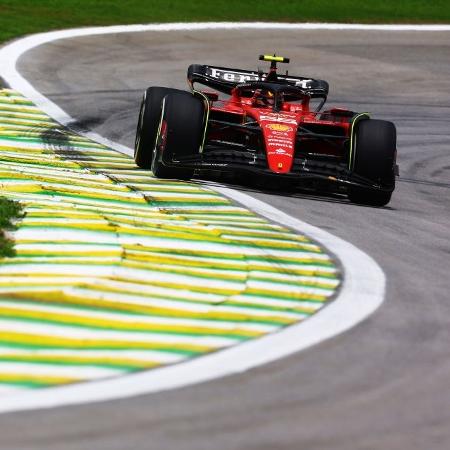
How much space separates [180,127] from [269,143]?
0.84m

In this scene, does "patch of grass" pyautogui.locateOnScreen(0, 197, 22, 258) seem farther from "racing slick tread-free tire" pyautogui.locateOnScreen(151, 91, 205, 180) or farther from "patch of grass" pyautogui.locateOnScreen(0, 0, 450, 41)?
"patch of grass" pyautogui.locateOnScreen(0, 0, 450, 41)

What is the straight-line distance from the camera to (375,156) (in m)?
12.4

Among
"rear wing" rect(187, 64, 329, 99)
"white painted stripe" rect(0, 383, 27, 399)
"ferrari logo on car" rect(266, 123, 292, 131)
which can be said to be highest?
"white painted stripe" rect(0, 383, 27, 399)

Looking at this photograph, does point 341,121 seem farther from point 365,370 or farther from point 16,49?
point 16,49

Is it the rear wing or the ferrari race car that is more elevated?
the rear wing

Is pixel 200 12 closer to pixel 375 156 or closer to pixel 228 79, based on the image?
pixel 228 79

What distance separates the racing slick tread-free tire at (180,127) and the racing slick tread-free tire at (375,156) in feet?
4.92

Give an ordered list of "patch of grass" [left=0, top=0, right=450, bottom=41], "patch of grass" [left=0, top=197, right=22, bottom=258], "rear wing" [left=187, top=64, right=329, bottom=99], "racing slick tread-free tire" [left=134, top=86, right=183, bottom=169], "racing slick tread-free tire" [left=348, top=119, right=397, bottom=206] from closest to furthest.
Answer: "patch of grass" [left=0, top=197, right=22, bottom=258]
"racing slick tread-free tire" [left=348, top=119, right=397, bottom=206]
"racing slick tread-free tire" [left=134, top=86, right=183, bottom=169]
"rear wing" [left=187, top=64, right=329, bottom=99]
"patch of grass" [left=0, top=0, right=450, bottom=41]

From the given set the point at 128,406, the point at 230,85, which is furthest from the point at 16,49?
the point at 128,406

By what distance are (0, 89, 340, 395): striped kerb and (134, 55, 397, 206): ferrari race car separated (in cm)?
45

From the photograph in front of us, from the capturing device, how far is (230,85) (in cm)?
1399

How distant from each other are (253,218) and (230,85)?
3.52 m

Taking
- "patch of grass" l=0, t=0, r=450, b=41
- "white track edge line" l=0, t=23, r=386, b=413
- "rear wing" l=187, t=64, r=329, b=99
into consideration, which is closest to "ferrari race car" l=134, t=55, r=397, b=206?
"white track edge line" l=0, t=23, r=386, b=413

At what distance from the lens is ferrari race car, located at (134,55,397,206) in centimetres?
1219
